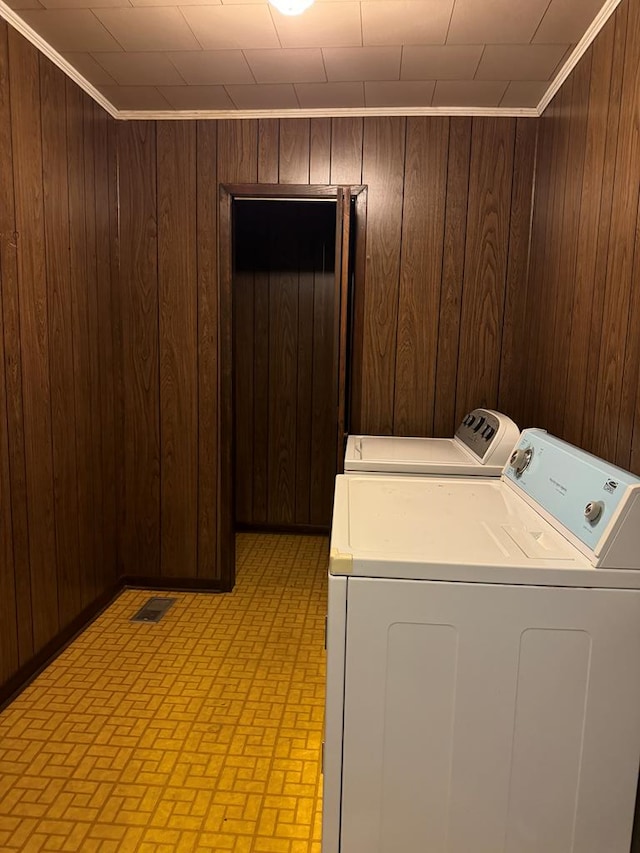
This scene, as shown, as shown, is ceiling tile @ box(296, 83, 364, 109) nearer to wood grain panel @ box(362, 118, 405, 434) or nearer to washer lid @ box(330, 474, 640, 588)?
wood grain panel @ box(362, 118, 405, 434)

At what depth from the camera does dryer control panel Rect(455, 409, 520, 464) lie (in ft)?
6.78

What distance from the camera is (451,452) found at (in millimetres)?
2354

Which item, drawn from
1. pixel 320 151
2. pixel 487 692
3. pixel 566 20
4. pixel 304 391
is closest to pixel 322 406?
pixel 304 391

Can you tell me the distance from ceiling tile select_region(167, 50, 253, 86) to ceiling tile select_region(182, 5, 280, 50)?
0.07 metres

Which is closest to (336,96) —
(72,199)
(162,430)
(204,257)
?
(204,257)

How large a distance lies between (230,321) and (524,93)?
1.65 metres

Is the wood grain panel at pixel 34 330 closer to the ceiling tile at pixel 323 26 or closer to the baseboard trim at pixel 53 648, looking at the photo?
the baseboard trim at pixel 53 648

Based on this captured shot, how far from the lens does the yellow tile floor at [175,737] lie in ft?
5.23

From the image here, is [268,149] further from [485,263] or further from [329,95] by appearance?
[485,263]

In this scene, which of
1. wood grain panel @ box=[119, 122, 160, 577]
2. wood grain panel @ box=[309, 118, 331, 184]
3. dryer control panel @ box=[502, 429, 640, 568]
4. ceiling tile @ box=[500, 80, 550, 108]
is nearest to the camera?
dryer control panel @ box=[502, 429, 640, 568]

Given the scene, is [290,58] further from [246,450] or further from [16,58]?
[246,450]

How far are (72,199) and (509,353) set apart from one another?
2.07 m

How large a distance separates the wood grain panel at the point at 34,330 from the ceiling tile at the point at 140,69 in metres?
0.30

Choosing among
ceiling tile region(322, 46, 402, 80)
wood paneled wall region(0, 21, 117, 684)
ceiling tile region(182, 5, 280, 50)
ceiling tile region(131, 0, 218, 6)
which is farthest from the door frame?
ceiling tile region(131, 0, 218, 6)
